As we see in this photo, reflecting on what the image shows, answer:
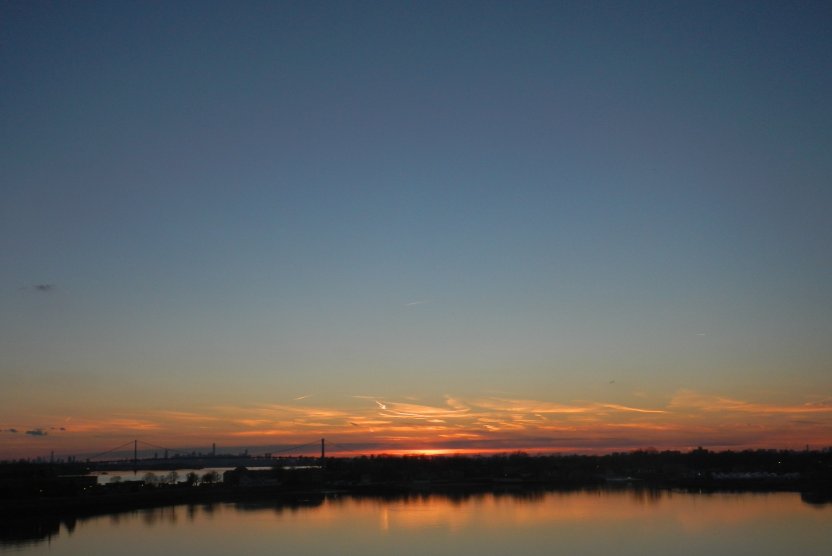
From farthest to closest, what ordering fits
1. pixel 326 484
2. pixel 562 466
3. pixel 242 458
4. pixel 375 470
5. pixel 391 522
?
pixel 242 458, pixel 562 466, pixel 375 470, pixel 326 484, pixel 391 522

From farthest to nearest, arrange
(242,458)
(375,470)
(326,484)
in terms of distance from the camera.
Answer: (242,458) → (375,470) → (326,484)

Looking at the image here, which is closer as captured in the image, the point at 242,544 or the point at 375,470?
the point at 242,544

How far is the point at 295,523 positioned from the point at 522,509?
7.91 m

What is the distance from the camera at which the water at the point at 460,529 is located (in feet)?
53.0

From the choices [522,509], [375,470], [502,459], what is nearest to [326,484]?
[375,470]

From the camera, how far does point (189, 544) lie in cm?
1744

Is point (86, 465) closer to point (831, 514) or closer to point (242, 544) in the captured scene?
point (242, 544)

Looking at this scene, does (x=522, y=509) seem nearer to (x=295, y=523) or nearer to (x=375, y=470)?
(x=295, y=523)

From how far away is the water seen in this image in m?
16.2

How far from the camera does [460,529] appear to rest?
64.1 ft

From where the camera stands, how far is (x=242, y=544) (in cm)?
1734

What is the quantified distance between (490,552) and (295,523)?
8320 mm

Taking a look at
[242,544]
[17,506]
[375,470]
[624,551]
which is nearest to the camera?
[624,551]

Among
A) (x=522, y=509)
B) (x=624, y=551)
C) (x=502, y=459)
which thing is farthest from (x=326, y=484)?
(x=624, y=551)
